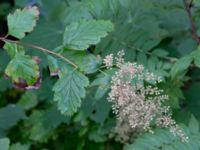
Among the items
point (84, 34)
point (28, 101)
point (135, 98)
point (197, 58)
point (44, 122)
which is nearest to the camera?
point (135, 98)

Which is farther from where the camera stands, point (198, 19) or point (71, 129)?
point (71, 129)

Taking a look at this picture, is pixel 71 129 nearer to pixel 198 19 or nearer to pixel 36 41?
pixel 36 41

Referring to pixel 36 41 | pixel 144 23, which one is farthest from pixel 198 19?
pixel 36 41

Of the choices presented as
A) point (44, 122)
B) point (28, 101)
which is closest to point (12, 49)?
point (44, 122)

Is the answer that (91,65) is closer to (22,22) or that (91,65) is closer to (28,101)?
(22,22)

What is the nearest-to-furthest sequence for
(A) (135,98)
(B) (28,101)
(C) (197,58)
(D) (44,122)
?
(A) (135,98) < (C) (197,58) < (D) (44,122) < (B) (28,101)

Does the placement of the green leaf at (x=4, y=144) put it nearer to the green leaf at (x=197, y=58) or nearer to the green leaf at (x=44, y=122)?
the green leaf at (x=44, y=122)

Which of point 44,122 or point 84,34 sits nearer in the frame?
point 84,34

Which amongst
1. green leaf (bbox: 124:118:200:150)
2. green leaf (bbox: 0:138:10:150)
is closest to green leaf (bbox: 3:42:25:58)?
green leaf (bbox: 0:138:10:150)
